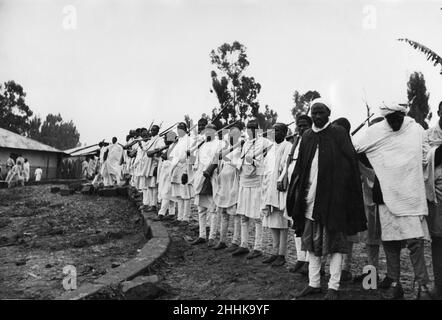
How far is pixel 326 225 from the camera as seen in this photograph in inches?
143

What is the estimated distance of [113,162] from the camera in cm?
1430

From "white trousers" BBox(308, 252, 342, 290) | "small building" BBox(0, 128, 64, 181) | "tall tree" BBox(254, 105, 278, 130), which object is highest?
"tall tree" BBox(254, 105, 278, 130)

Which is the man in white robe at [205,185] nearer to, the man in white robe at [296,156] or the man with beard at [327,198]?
the man in white robe at [296,156]

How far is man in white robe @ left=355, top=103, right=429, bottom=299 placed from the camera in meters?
3.57

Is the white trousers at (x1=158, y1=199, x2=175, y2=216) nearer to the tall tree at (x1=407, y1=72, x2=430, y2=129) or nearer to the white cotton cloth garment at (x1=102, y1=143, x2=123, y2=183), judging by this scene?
the white cotton cloth garment at (x1=102, y1=143, x2=123, y2=183)

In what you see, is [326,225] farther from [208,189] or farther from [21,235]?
[21,235]

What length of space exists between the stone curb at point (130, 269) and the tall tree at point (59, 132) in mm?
63604

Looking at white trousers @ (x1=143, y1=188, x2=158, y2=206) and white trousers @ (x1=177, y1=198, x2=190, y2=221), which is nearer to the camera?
white trousers @ (x1=177, y1=198, x2=190, y2=221)

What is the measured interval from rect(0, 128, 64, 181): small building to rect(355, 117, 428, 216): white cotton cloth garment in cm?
2587

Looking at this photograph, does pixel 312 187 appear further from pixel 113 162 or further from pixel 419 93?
pixel 419 93

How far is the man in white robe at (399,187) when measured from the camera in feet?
11.7

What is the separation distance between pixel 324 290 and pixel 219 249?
2465 mm

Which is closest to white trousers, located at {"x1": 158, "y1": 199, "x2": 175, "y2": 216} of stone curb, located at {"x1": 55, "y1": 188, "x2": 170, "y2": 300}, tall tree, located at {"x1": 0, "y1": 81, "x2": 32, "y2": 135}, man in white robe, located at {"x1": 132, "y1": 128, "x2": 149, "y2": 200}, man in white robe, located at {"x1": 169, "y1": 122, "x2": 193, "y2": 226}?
man in white robe, located at {"x1": 169, "y1": 122, "x2": 193, "y2": 226}

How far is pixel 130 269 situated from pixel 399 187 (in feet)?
10.5
